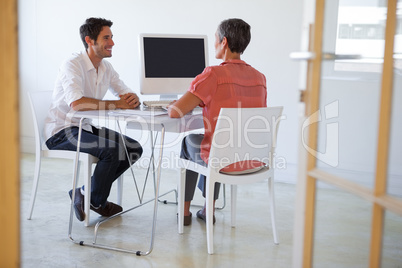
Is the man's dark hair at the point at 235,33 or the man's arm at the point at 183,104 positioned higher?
the man's dark hair at the point at 235,33

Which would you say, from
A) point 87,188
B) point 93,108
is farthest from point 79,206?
point 93,108

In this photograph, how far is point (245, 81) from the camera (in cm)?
253

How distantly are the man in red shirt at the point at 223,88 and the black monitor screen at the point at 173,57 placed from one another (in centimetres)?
54

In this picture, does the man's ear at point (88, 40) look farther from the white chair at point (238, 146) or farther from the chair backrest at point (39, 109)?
the white chair at point (238, 146)

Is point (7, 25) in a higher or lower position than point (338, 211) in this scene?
higher

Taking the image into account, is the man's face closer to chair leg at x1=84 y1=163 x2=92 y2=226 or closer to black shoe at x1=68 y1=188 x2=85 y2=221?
chair leg at x1=84 y1=163 x2=92 y2=226

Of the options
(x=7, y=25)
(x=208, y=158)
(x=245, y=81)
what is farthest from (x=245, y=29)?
(x=7, y=25)

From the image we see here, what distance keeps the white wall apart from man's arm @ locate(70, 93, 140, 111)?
1.35m

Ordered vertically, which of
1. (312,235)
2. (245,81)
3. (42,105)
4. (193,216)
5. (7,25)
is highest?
(7,25)

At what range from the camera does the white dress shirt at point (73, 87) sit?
280 cm

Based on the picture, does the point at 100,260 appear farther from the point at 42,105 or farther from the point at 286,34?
the point at 286,34

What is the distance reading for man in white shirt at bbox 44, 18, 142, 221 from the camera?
2.78m

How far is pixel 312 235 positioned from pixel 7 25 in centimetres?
98

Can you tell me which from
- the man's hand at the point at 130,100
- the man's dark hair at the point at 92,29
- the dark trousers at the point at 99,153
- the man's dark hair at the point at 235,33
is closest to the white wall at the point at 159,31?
the man's dark hair at the point at 92,29
